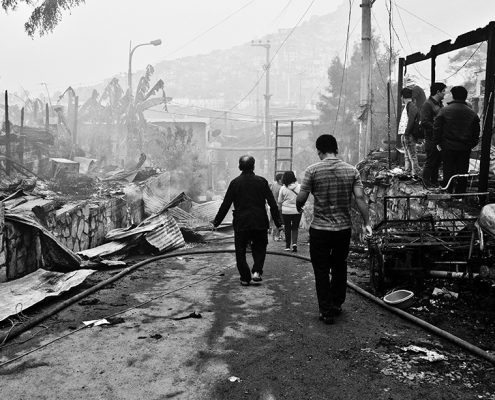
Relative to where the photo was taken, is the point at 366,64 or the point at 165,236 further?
the point at 366,64

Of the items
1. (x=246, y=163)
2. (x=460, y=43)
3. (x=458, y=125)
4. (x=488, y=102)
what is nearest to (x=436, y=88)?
(x=460, y=43)

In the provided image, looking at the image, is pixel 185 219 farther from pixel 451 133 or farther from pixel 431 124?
pixel 451 133

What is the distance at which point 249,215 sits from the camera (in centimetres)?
678

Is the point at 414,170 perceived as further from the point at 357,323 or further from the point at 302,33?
the point at 302,33

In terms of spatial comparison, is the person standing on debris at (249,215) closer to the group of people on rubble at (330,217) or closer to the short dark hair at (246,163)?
the short dark hair at (246,163)

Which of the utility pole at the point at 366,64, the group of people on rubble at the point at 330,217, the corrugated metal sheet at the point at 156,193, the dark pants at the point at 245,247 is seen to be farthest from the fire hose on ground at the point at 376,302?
the utility pole at the point at 366,64

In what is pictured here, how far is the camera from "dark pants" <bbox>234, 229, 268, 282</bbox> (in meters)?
6.84

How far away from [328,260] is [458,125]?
13.7ft

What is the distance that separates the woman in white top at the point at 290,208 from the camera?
9.41 metres

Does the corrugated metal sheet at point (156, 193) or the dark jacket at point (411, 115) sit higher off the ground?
the dark jacket at point (411, 115)

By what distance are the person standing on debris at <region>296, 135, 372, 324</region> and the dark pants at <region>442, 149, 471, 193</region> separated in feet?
11.7

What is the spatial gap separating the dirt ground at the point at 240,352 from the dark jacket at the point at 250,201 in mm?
1060

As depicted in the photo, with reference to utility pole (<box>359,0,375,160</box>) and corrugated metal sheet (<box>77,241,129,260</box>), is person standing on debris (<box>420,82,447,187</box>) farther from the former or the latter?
corrugated metal sheet (<box>77,241,129,260</box>)

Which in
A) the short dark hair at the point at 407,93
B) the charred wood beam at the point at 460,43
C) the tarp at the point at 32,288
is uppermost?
the charred wood beam at the point at 460,43
